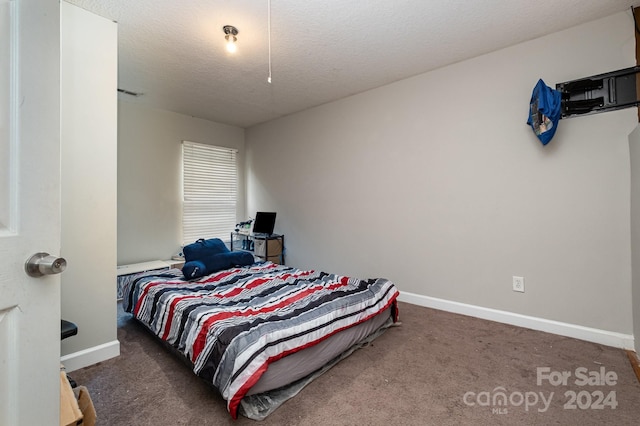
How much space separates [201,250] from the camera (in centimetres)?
305

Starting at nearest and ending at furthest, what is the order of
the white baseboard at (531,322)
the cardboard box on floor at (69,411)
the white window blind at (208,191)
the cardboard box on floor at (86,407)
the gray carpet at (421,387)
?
the cardboard box on floor at (69,411) → the cardboard box on floor at (86,407) → the gray carpet at (421,387) → the white baseboard at (531,322) → the white window blind at (208,191)

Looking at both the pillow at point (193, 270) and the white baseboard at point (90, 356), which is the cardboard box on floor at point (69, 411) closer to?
the white baseboard at point (90, 356)

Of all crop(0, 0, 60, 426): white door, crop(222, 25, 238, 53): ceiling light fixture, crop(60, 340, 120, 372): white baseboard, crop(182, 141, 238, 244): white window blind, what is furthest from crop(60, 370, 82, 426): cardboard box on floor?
crop(182, 141, 238, 244): white window blind

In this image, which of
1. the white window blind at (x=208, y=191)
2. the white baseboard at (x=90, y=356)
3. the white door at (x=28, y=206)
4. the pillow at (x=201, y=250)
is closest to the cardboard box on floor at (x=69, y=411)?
the white door at (x=28, y=206)

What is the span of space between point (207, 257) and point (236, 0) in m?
2.25

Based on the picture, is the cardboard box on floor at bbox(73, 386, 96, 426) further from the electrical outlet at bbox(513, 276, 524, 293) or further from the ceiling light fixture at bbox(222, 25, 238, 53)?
the electrical outlet at bbox(513, 276, 524, 293)

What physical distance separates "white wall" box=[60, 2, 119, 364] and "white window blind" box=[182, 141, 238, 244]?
252 cm

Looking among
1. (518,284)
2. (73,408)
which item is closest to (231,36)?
(73,408)

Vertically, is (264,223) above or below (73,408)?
above

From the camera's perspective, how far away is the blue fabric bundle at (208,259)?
2770mm

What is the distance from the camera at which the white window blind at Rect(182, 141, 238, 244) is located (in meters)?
4.68

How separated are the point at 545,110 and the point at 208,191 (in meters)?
4.53

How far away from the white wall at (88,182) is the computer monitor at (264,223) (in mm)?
2592

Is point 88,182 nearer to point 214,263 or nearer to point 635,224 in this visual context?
point 214,263
